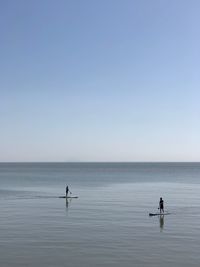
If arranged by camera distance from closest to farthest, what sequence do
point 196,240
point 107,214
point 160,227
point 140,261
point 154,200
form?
point 140,261 → point 196,240 → point 160,227 → point 107,214 → point 154,200

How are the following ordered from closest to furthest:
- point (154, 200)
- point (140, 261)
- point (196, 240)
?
point (140, 261), point (196, 240), point (154, 200)

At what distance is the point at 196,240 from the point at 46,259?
13.9 m

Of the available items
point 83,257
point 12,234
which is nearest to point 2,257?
point 83,257

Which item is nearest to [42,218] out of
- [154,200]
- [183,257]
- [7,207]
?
[7,207]

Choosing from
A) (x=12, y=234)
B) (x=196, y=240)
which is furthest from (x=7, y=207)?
(x=196, y=240)

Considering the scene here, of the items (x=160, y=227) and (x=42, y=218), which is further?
(x=42, y=218)

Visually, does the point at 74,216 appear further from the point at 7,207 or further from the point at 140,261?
the point at 140,261

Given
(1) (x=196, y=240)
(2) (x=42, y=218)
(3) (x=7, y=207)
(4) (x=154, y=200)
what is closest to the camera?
(1) (x=196, y=240)

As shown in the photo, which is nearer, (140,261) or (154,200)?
(140,261)

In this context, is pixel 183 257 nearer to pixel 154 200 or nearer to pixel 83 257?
pixel 83 257

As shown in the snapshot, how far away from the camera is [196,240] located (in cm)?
3772

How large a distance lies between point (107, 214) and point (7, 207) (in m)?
15.2

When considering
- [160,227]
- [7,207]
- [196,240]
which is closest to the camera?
[196,240]

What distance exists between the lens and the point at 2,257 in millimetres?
31297
